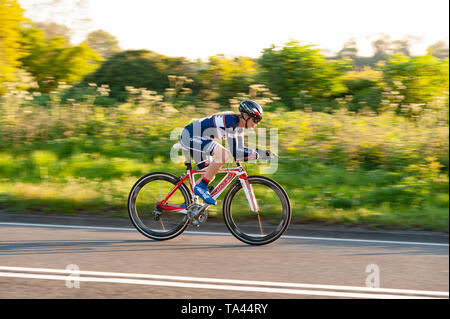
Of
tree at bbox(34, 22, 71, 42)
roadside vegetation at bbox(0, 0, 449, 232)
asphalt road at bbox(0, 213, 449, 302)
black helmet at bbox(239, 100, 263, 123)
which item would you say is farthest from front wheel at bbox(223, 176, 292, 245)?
tree at bbox(34, 22, 71, 42)

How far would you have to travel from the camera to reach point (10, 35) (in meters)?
18.0

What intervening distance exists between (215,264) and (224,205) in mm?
1102

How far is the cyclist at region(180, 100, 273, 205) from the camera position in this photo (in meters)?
6.40

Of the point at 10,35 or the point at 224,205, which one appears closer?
the point at 224,205

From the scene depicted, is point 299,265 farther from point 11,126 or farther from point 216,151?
point 11,126

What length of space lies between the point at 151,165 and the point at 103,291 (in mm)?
6214

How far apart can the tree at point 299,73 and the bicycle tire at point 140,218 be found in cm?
942

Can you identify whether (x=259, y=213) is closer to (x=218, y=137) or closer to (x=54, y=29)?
(x=218, y=137)

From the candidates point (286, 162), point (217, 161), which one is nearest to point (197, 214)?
point (217, 161)

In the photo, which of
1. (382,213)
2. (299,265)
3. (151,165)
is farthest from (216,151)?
(151,165)

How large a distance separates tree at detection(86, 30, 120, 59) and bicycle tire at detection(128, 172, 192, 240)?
15906 millimetres

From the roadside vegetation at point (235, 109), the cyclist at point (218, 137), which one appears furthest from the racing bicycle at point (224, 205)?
the roadside vegetation at point (235, 109)

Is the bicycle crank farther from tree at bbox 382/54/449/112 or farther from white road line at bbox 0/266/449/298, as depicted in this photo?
tree at bbox 382/54/449/112

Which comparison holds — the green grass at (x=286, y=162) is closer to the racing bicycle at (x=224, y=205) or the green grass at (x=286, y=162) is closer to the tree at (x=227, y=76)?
the racing bicycle at (x=224, y=205)
